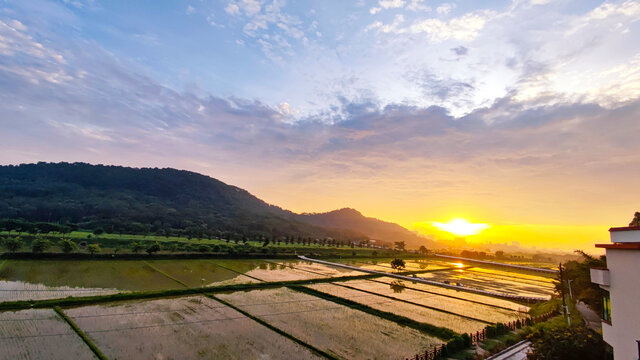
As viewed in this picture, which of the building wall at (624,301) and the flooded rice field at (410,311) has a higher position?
the building wall at (624,301)

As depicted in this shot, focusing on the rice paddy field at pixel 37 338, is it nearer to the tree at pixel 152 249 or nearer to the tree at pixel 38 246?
the tree at pixel 38 246

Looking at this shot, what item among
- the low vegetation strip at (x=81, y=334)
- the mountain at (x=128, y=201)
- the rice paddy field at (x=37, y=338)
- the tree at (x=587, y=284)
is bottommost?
the rice paddy field at (x=37, y=338)

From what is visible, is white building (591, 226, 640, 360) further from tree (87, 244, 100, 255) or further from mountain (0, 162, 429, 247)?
mountain (0, 162, 429, 247)

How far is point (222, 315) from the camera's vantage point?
73.0ft

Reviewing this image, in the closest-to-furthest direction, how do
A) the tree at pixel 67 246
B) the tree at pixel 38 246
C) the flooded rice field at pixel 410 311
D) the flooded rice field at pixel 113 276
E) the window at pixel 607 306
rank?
the window at pixel 607 306, the flooded rice field at pixel 410 311, the flooded rice field at pixel 113 276, the tree at pixel 38 246, the tree at pixel 67 246

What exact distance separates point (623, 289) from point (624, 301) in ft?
1.19

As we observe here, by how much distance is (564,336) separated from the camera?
13.9 m

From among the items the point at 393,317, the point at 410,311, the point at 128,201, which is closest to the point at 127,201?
the point at 128,201

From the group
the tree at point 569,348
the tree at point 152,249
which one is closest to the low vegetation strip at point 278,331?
the tree at point 569,348

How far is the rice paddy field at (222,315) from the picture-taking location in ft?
53.3

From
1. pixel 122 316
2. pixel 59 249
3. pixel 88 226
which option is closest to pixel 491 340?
pixel 122 316

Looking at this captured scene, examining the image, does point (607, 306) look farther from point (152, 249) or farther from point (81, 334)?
point (152, 249)

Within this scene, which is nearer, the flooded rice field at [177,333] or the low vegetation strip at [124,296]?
the flooded rice field at [177,333]

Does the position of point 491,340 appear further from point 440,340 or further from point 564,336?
point 564,336
